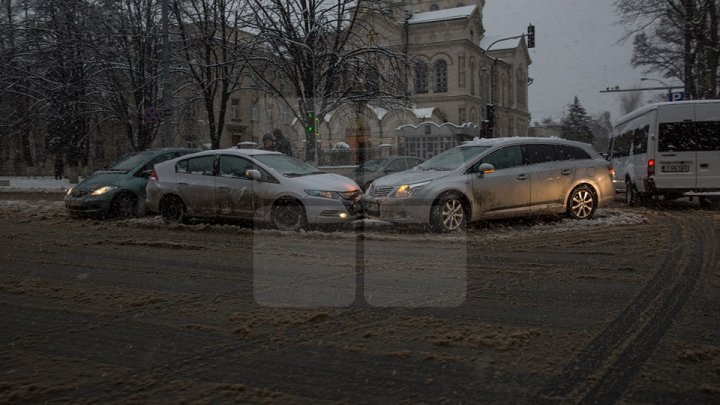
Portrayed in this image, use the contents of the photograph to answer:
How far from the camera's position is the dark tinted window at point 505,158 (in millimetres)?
10242

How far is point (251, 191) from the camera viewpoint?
10.4 meters

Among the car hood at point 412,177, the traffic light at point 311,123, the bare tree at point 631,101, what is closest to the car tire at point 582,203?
the car hood at point 412,177

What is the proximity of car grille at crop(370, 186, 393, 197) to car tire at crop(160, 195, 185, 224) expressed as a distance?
379 cm

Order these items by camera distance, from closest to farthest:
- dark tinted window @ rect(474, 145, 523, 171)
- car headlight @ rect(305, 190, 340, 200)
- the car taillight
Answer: car headlight @ rect(305, 190, 340, 200), dark tinted window @ rect(474, 145, 523, 171), the car taillight

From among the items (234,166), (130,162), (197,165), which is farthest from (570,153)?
(130,162)

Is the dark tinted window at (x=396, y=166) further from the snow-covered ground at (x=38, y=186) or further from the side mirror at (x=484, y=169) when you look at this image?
the snow-covered ground at (x=38, y=186)

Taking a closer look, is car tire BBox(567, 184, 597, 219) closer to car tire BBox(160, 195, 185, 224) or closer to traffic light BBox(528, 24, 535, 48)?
car tire BBox(160, 195, 185, 224)

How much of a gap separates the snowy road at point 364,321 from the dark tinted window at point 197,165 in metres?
2.44

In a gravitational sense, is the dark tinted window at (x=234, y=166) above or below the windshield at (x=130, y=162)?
below

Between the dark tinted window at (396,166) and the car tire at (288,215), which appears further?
the dark tinted window at (396,166)

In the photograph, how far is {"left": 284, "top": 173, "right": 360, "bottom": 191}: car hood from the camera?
10.0 metres

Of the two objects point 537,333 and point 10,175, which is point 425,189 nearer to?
point 537,333

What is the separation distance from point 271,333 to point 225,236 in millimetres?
5615

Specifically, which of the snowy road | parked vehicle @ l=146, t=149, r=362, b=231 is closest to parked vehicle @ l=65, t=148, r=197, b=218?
parked vehicle @ l=146, t=149, r=362, b=231
